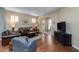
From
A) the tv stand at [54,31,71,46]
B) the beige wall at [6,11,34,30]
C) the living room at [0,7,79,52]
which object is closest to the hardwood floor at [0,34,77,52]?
the living room at [0,7,79,52]

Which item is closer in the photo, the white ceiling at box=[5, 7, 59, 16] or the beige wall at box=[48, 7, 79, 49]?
the white ceiling at box=[5, 7, 59, 16]

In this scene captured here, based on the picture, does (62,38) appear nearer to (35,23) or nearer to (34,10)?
(35,23)

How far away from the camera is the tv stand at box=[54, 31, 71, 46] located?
181 inches

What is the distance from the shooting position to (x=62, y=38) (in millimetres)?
5012

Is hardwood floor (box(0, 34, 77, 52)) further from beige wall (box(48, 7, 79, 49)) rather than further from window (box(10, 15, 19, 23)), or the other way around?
window (box(10, 15, 19, 23))

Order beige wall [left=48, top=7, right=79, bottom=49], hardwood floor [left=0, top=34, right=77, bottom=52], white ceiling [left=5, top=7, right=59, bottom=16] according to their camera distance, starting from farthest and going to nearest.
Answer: beige wall [left=48, top=7, right=79, bottom=49]
hardwood floor [left=0, top=34, right=77, bottom=52]
white ceiling [left=5, top=7, right=59, bottom=16]

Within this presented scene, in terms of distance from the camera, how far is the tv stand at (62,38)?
4598 mm

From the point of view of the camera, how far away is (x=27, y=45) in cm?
345

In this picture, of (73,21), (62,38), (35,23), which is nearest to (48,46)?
(35,23)

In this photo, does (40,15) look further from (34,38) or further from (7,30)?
(7,30)

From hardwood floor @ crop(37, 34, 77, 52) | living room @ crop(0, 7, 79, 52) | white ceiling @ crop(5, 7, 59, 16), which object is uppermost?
white ceiling @ crop(5, 7, 59, 16)

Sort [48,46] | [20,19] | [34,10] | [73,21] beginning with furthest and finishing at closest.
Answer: [73,21], [48,46], [20,19], [34,10]

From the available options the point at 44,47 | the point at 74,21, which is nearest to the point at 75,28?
the point at 74,21
